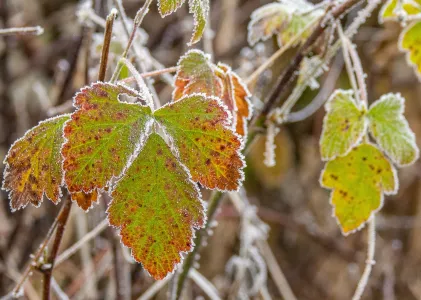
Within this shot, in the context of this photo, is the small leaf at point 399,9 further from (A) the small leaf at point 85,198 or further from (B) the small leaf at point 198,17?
(A) the small leaf at point 85,198

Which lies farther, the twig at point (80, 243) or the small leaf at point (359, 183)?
the twig at point (80, 243)

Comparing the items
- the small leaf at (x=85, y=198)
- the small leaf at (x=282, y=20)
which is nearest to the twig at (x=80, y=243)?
the small leaf at (x=85, y=198)

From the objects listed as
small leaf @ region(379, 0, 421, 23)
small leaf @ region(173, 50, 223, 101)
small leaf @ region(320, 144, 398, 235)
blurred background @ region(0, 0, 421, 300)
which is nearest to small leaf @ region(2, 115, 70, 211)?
small leaf @ region(173, 50, 223, 101)

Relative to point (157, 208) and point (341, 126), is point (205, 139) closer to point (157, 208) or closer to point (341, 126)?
point (157, 208)

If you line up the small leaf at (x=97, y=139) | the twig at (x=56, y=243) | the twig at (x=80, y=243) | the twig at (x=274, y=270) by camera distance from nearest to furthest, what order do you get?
the small leaf at (x=97, y=139) → the twig at (x=56, y=243) → the twig at (x=80, y=243) → the twig at (x=274, y=270)

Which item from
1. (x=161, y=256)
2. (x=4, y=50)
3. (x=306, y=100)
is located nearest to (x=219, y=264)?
(x=306, y=100)

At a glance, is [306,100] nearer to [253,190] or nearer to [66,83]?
[253,190]
